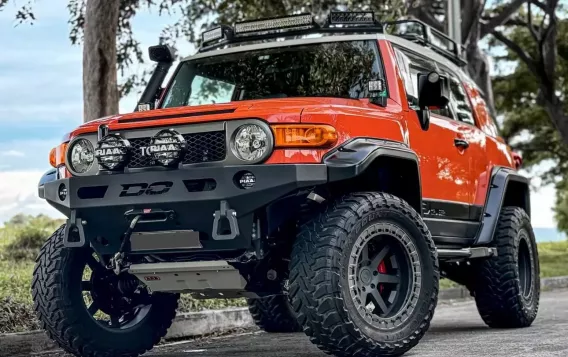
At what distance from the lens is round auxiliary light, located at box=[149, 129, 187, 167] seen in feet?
19.1

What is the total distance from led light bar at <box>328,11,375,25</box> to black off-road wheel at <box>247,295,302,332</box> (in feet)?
8.36

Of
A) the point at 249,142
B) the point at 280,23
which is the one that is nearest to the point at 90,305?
the point at 249,142

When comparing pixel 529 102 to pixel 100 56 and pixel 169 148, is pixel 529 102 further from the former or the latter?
pixel 169 148

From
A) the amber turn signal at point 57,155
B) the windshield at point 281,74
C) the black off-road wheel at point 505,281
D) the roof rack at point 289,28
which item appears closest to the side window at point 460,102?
the black off-road wheel at point 505,281

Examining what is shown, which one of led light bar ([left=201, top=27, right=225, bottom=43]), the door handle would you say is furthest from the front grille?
the door handle

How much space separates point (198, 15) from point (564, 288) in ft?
28.0

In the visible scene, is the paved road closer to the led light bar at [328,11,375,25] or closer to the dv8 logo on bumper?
the dv8 logo on bumper

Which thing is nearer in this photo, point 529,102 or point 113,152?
point 113,152

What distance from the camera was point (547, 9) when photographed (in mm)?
23422

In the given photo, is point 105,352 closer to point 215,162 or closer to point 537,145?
point 215,162

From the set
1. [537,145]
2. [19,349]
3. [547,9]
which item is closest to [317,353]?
[19,349]

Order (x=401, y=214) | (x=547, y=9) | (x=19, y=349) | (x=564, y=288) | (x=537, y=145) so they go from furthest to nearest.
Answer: (x=537, y=145), (x=547, y=9), (x=564, y=288), (x=19, y=349), (x=401, y=214)

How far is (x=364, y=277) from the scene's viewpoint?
5.96 metres

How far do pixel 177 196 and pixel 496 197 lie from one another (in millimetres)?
3501
